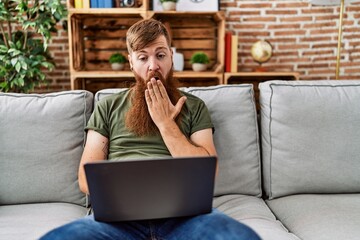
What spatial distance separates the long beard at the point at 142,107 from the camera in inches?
56.4

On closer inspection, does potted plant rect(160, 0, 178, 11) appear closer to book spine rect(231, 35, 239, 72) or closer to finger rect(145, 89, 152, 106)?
book spine rect(231, 35, 239, 72)

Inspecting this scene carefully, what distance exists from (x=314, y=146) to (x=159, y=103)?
2.35 feet

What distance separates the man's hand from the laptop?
0.46 metres

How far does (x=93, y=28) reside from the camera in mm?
2932

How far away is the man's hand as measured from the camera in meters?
1.40

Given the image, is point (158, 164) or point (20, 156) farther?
point (20, 156)

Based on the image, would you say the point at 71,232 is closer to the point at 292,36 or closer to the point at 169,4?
the point at 169,4

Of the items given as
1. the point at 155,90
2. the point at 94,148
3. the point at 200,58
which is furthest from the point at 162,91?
the point at 200,58

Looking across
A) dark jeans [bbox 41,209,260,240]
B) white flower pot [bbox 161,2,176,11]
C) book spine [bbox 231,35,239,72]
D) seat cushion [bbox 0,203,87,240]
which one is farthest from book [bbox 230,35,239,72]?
dark jeans [bbox 41,209,260,240]

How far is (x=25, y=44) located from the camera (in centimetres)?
257

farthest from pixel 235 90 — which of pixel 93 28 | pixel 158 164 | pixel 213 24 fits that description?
pixel 93 28

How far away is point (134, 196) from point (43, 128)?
77cm

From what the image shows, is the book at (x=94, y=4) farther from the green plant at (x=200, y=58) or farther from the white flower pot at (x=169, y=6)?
the green plant at (x=200, y=58)

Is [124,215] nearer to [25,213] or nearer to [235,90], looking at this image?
[25,213]
